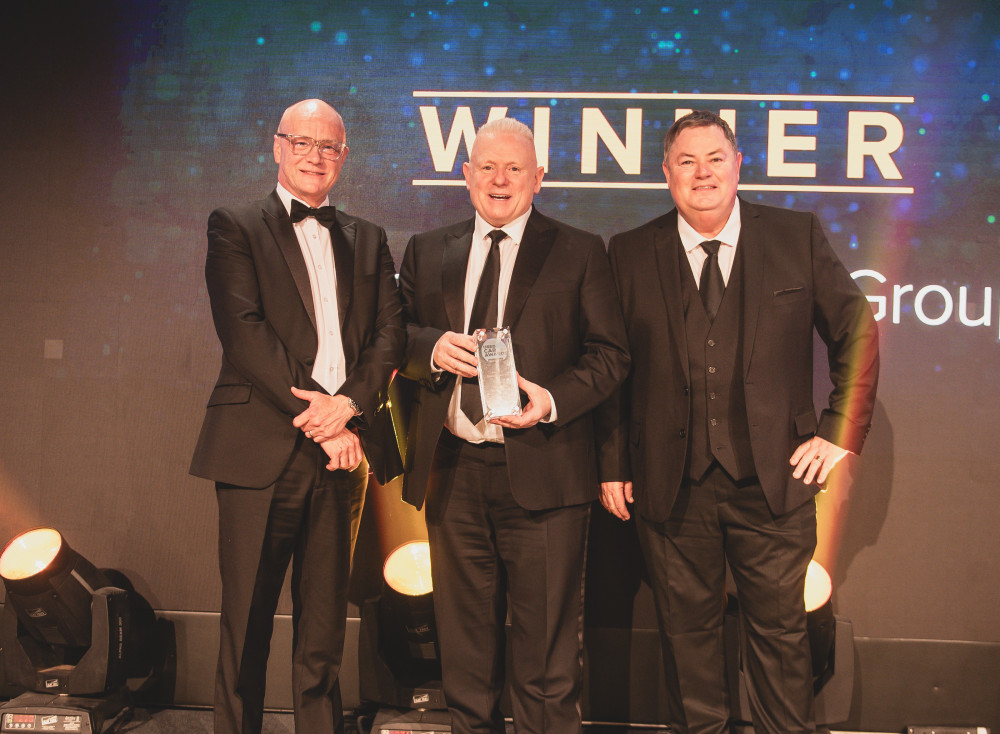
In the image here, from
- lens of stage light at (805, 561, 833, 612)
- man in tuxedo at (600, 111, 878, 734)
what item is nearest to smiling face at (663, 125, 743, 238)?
man in tuxedo at (600, 111, 878, 734)

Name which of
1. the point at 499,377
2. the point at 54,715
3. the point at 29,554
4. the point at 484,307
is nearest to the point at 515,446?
the point at 499,377

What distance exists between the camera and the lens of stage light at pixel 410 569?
2744 mm

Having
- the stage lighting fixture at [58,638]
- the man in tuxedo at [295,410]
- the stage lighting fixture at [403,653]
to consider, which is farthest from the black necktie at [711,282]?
the stage lighting fixture at [58,638]

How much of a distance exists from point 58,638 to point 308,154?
2012 millimetres

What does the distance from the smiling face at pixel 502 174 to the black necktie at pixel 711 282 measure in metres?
0.60

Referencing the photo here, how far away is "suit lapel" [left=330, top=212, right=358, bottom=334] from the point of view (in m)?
2.47

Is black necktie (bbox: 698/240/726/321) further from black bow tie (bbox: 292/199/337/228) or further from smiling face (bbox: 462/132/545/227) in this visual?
black bow tie (bbox: 292/199/337/228)

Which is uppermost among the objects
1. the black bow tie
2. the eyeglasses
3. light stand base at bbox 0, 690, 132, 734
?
the eyeglasses

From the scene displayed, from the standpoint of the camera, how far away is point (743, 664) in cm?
255

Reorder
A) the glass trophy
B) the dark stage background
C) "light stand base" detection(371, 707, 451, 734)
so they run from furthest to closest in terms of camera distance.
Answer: the dark stage background, "light stand base" detection(371, 707, 451, 734), the glass trophy

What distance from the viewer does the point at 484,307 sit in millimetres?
2389

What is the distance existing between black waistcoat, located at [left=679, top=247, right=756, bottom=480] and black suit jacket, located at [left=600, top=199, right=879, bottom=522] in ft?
0.10

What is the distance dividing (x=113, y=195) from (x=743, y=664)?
3.10 metres

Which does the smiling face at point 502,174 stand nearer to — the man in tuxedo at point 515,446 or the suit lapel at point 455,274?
the man in tuxedo at point 515,446
